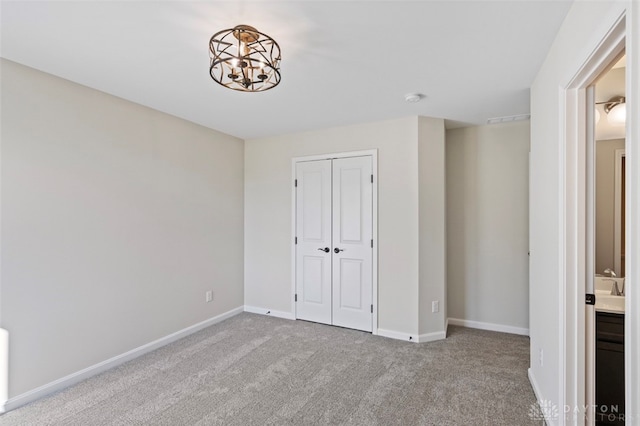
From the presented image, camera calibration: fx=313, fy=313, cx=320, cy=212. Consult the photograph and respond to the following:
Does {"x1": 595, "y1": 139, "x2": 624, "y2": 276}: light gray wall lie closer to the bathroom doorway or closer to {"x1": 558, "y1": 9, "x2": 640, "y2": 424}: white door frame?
the bathroom doorway

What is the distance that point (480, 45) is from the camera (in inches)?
77.8

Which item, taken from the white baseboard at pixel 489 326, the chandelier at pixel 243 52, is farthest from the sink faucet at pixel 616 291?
the chandelier at pixel 243 52

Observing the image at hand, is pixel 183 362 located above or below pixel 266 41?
below

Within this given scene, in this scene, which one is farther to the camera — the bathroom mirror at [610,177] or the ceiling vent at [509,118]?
the ceiling vent at [509,118]

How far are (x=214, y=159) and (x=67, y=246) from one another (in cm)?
187

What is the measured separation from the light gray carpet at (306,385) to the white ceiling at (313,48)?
2.42 meters

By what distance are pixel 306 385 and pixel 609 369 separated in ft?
6.48

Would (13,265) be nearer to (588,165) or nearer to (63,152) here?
(63,152)

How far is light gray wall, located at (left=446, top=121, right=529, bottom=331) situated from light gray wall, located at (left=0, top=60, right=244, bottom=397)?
3.04 metres

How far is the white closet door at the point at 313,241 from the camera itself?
392 cm

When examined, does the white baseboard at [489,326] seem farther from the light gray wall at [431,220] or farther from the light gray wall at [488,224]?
the light gray wall at [431,220]

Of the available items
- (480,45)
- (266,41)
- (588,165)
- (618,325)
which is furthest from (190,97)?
(618,325)

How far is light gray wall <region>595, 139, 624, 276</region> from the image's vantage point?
96.1 inches

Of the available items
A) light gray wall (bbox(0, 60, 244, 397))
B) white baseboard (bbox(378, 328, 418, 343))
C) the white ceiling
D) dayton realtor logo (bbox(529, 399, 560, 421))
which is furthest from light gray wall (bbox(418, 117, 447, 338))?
light gray wall (bbox(0, 60, 244, 397))
